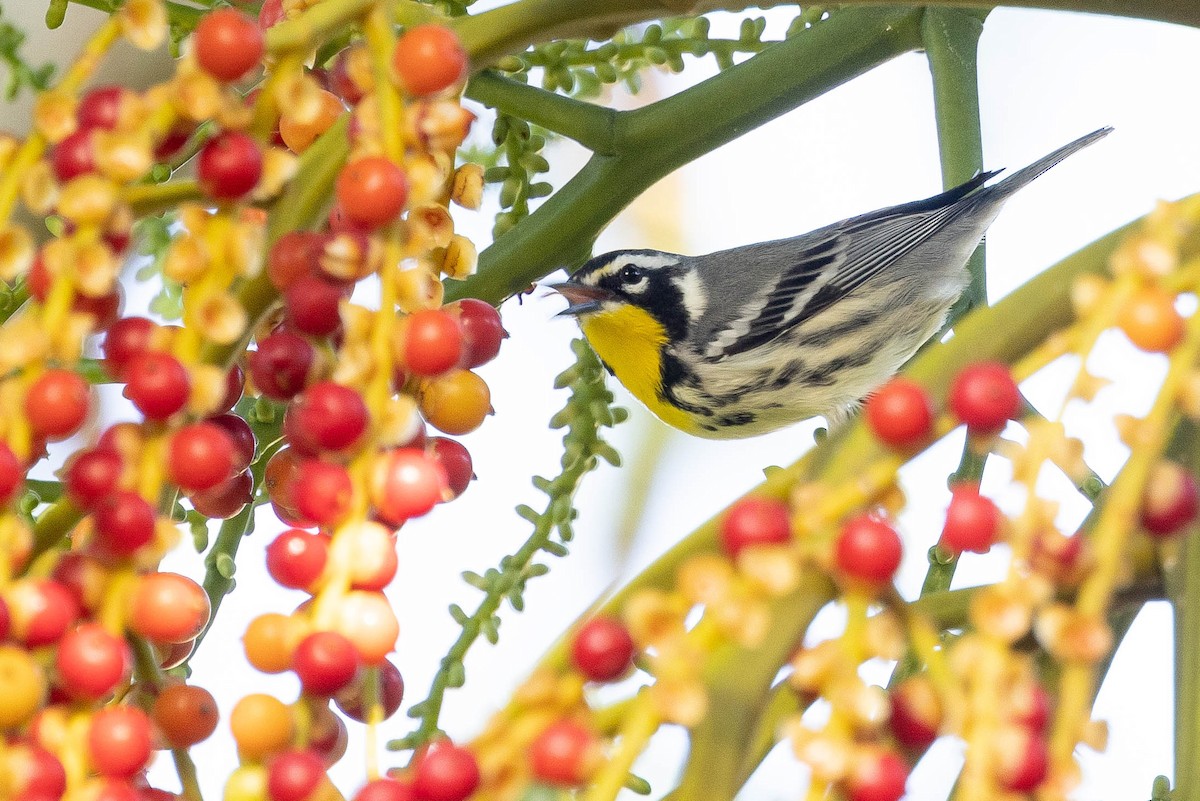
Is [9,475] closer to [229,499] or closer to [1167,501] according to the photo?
[229,499]

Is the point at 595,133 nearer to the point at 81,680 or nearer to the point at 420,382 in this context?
the point at 420,382

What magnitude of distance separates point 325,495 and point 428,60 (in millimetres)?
92

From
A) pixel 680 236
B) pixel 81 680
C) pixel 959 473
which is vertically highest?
pixel 680 236

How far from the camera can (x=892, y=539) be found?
0.73 feet

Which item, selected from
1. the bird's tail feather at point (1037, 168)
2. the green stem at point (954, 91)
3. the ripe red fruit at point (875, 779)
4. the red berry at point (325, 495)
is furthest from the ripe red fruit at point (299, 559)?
the bird's tail feather at point (1037, 168)

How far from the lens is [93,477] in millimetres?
262

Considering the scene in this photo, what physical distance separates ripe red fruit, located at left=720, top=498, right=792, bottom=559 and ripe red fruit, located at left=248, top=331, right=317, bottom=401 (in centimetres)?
12

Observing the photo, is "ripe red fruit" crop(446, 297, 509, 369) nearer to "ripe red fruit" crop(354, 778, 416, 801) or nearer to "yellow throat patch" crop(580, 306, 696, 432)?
"ripe red fruit" crop(354, 778, 416, 801)

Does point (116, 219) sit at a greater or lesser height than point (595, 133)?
lesser

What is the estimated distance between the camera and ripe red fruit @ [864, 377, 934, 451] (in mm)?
235

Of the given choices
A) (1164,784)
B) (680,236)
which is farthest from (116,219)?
(680,236)

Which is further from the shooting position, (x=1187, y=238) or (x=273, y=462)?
(x=273, y=462)

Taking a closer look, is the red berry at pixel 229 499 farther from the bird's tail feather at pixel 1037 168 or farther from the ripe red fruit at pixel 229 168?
the bird's tail feather at pixel 1037 168

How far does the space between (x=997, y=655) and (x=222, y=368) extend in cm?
17
